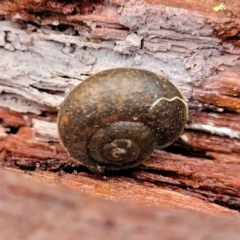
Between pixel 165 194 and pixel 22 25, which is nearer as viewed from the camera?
pixel 165 194

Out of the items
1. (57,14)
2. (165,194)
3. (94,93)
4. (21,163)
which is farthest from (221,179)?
(57,14)

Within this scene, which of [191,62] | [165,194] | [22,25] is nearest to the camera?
[165,194]

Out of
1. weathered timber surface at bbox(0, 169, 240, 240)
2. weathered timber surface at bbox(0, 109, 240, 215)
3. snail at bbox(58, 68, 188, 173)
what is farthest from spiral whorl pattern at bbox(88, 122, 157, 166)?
weathered timber surface at bbox(0, 169, 240, 240)

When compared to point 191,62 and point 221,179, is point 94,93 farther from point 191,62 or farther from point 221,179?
point 221,179

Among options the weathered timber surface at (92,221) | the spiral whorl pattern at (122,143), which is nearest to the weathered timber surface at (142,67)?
the spiral whorl pattern at (122,143)

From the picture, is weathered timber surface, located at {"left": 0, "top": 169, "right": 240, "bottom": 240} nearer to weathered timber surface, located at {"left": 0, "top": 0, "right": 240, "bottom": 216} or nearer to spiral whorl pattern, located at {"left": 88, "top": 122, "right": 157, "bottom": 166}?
spiral whorl pattern, located at {"left": 88, "top": 122, "right": 157, "bottom": 166}

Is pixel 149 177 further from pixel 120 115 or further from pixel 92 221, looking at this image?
pixel 92 221

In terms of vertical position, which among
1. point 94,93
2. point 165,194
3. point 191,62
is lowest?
point 165,194
